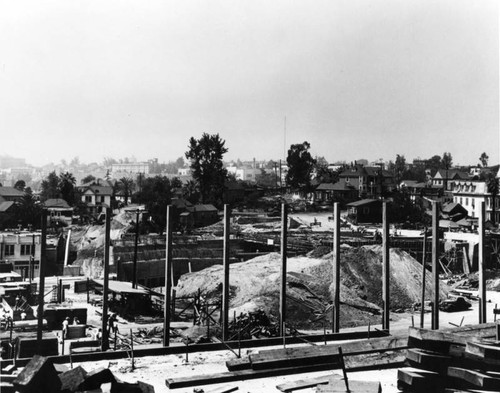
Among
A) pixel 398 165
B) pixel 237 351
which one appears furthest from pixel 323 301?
pixel 398 165

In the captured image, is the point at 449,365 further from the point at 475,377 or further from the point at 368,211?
the point at 368,211

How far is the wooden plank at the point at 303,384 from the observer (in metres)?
11.1

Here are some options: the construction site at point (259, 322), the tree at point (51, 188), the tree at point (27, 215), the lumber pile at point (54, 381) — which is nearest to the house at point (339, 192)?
the construction site at point (259, 322)

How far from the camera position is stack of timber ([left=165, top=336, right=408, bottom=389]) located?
11531mm

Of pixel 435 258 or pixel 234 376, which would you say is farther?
pixel 435 258

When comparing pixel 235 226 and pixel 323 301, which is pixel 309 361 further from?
pixel 235 226

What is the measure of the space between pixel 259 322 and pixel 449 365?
9.99 metres

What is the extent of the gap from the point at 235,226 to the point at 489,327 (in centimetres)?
5224

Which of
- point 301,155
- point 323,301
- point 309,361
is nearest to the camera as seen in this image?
point 309,361

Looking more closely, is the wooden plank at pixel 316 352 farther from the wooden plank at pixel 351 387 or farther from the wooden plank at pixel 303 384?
the wooden plank at pixel 351 387

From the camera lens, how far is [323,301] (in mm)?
27516

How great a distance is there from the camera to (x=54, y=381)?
904 centimetres

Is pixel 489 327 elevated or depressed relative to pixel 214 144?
depressed

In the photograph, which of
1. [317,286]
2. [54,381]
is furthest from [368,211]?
[54,381]
